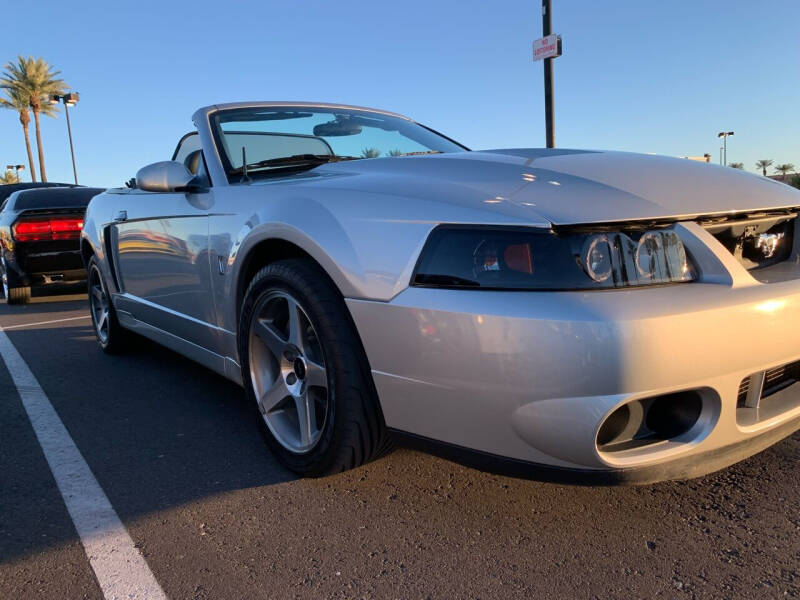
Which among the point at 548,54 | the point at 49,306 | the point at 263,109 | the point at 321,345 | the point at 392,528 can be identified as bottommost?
the point at 49,306

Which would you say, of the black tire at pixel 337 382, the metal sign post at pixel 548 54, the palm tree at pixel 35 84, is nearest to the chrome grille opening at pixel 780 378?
the black tire at pixel 337 382

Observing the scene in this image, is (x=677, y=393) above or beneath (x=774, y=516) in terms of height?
above

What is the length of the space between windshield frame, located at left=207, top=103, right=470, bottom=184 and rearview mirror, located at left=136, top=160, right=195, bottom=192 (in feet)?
0.61

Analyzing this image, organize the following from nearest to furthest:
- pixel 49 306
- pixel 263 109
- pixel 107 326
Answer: pixel 263 109 → pixel 107 326 → pixel 49 306

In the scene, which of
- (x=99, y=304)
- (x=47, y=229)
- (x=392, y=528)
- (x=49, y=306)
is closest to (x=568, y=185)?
(x=392, y=528)

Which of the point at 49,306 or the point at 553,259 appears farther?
the point at 49,306

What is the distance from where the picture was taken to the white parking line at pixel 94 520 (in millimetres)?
1865

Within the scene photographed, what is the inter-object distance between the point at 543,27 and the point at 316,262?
8.36 meters

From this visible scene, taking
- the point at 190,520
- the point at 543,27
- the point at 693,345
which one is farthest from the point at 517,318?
the point at 543,27

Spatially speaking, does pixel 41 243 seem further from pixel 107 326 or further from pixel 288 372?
pixel 288 372

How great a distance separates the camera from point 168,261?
335cm

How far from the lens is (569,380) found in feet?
5.50

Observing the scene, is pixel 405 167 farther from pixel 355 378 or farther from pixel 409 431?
pixel 409 431

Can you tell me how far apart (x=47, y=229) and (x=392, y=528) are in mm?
6939
